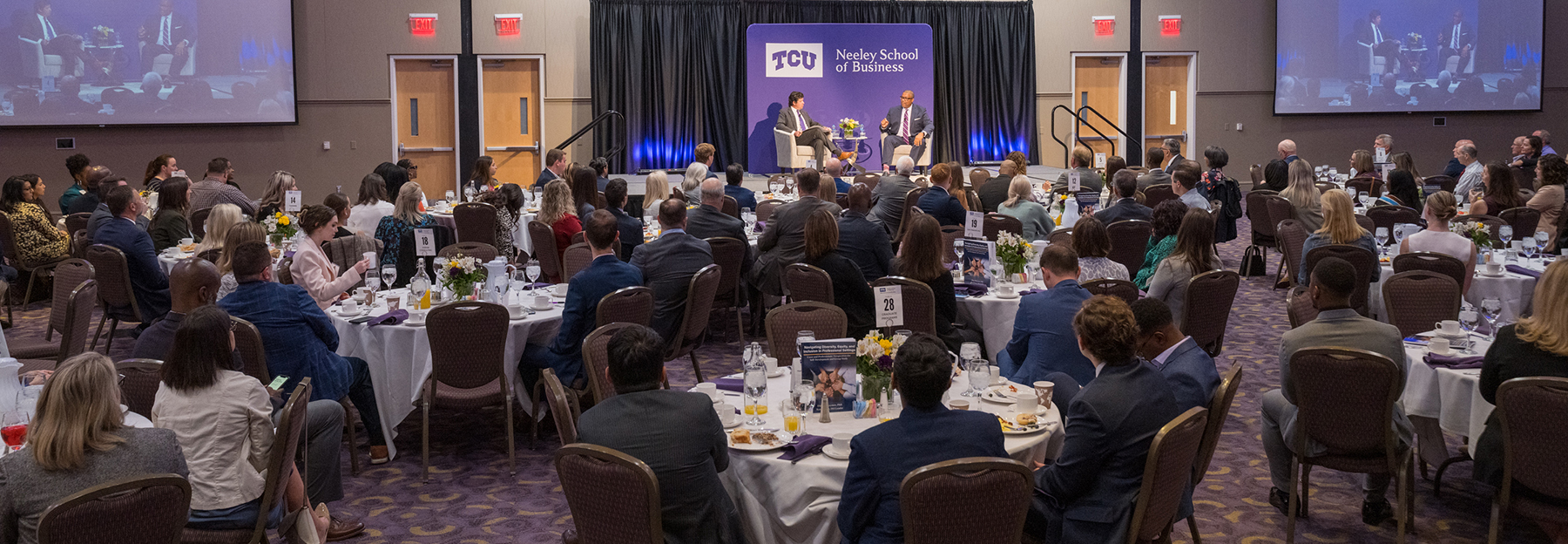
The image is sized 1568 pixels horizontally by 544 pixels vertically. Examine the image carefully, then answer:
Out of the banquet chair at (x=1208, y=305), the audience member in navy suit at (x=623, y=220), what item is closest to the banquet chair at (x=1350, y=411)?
the banquet chair at (x=1208, y=305)

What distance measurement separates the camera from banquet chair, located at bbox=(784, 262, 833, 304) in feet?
21.4

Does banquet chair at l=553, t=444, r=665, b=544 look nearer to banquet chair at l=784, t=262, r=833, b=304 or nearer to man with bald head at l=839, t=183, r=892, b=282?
banquet chair at l=784, t=262, r=833, b=304

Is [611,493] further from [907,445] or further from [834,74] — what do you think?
[834,74]

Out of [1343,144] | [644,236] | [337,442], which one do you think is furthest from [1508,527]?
[1343,144]

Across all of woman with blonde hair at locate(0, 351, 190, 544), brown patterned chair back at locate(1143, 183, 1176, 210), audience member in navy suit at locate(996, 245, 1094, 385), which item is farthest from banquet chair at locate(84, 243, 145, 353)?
brown patterned chair back at locate(1143, 183, 1176, 210)

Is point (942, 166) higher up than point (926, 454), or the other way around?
point (942, 166)

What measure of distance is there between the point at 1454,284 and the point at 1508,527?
166 centimetres

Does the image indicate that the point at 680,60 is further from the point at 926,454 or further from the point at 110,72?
the point at 926,454

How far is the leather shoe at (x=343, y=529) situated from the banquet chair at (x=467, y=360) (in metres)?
0.71

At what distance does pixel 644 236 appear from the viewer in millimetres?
9688

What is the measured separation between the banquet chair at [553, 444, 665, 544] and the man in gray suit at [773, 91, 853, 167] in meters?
12.7

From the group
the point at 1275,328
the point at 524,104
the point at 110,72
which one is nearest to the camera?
the point at 1275,328

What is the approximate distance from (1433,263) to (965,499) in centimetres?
497

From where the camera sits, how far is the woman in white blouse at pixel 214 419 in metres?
3.74
